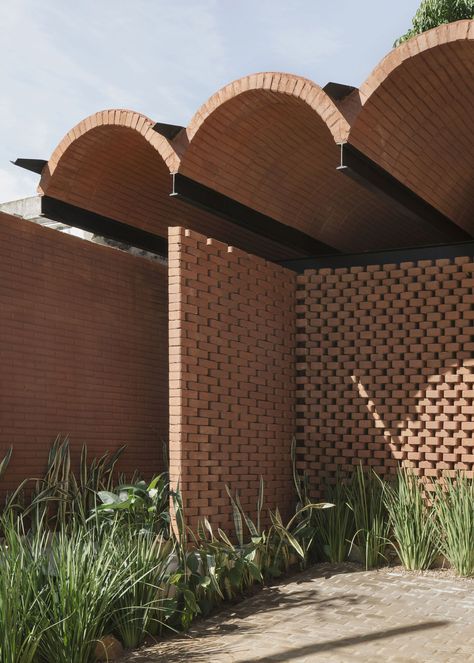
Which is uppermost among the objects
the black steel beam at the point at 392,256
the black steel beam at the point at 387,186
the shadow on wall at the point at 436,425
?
the black steel beam at the point at 387,186

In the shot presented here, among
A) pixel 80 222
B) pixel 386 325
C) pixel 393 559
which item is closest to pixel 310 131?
pixel 386 325

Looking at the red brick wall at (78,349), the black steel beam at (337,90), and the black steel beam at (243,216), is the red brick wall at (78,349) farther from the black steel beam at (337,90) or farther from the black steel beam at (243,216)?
the black steel beam at (337,90)

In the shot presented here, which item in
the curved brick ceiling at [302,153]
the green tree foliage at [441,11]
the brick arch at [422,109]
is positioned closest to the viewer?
the brick arch at [422,109]

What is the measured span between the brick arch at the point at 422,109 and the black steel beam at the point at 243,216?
1.76m

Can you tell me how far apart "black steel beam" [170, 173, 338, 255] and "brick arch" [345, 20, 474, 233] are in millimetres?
1756

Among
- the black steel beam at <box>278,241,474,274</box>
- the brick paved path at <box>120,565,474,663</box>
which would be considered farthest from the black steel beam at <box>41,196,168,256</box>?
the brick paved path at <box>120,565,474,663</box>

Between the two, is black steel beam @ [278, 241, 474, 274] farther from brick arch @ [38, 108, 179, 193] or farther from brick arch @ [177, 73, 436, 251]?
brick arch @ [38, 108, 179, 193]

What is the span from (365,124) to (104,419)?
4031 millimetres

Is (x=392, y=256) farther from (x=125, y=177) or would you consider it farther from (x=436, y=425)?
(x=125, y=177)

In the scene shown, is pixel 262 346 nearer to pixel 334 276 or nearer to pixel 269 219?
pixel 334 276

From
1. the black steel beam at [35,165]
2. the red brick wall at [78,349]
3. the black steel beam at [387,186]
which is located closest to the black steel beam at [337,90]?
the black steel beam at [387,186]

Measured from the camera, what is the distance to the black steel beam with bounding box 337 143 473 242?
657 centimetres

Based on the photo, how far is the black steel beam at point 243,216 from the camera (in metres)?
7.45

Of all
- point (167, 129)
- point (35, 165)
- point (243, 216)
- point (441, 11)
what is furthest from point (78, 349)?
point (441, 11)
